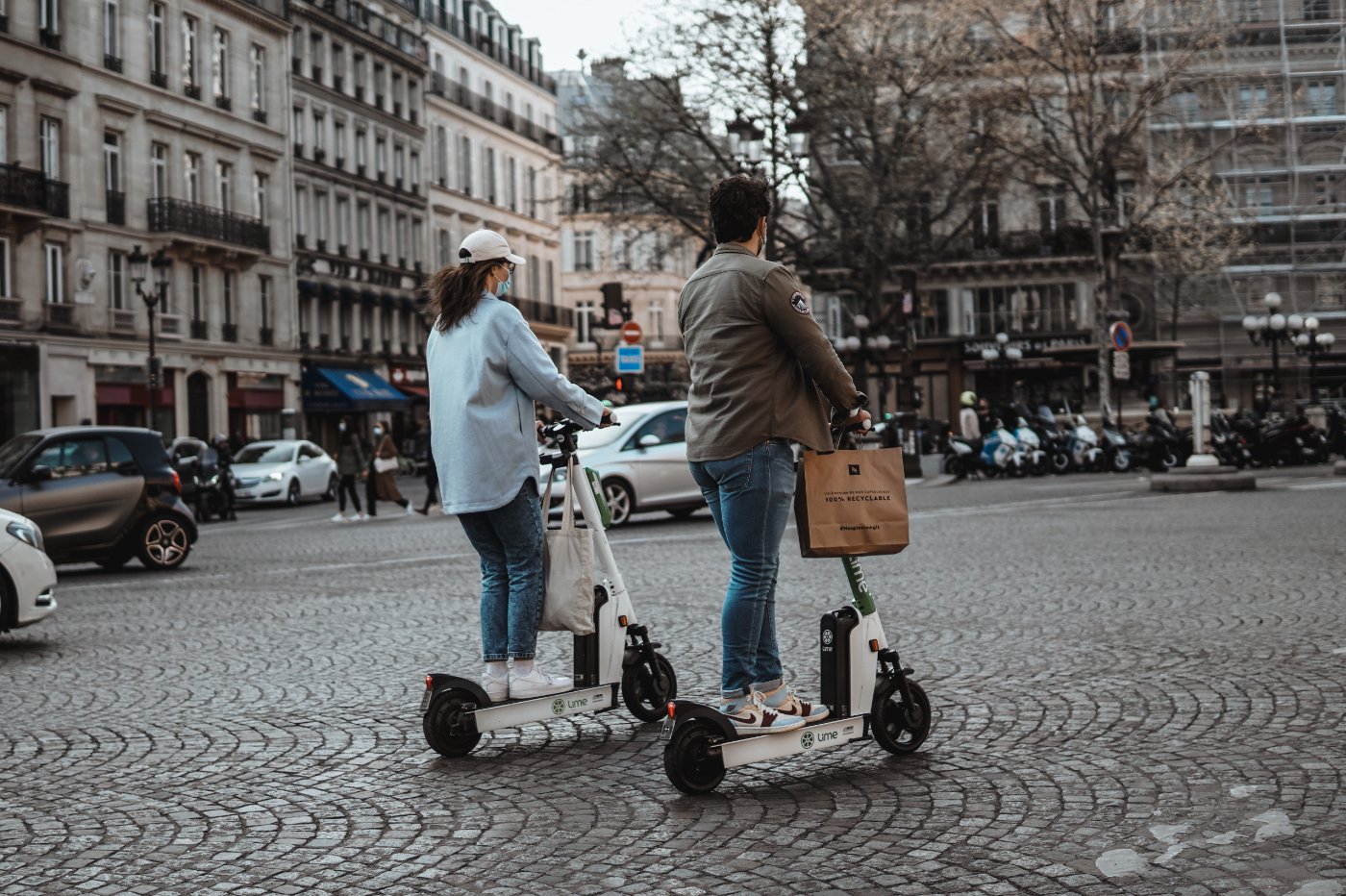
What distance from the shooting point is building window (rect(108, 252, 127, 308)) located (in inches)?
1736

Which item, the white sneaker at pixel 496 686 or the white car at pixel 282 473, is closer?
the white sneaker at pixel 496 686

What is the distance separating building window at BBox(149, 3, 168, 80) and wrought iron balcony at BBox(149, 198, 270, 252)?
133 inches

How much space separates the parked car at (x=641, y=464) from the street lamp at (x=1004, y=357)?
3579 cm

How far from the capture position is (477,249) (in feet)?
21.0

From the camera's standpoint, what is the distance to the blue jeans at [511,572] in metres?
6.39

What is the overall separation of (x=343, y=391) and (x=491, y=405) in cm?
5129

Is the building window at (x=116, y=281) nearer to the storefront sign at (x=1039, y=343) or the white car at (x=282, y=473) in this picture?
the white car at (x=282, y=473)

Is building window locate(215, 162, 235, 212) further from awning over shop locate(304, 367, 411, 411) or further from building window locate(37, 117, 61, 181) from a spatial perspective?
building window locate(37, 117, 61, 181)

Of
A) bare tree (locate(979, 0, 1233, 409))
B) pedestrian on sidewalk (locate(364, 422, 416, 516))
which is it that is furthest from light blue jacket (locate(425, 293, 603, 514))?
bare tree (locate(979, 0, 1233, 409))

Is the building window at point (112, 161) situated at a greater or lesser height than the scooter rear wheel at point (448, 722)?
greater

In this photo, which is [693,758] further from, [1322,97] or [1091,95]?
[1322,97]

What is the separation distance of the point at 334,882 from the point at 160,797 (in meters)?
1.39

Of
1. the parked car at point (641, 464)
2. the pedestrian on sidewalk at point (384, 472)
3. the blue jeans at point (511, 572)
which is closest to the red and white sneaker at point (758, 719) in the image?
the blue jeans at point (511, 572)

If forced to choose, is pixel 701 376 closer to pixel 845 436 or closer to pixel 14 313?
pixel 845 436
